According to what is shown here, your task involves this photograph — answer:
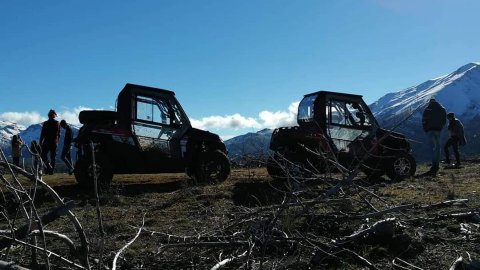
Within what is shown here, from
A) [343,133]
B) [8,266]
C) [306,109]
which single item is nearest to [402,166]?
[343,133]

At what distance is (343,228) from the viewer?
4.50 meters

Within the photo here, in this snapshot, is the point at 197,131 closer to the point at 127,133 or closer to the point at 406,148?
the point at 127,133

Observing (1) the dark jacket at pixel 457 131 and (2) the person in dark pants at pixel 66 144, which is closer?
(2) the person in dark pants at pixel 66 144

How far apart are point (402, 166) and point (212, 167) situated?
3.82 metres

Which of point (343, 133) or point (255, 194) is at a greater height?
point (343, 133)

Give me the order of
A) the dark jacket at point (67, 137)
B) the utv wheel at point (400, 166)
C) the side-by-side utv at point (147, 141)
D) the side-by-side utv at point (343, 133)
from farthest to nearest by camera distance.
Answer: the dark jacket at point (67, 137), the utv wheel at point (400, 166), the side-by-side utv at point (343, 133), the side-by-side utv at point (147, 141)

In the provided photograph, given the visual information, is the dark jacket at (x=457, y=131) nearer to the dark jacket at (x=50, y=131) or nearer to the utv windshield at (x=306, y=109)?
the utv windshield at (x=306, y=109)

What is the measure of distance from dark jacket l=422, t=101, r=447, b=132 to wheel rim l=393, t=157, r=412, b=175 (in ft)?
8.04

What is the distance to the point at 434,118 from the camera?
12055 mm

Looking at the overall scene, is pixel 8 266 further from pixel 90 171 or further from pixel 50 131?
pixel 50 131

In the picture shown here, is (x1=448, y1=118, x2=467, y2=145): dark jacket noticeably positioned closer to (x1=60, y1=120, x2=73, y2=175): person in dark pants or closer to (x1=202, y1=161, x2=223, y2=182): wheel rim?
(x1=202, y1=161, x2=223, y2=182): wheel rim

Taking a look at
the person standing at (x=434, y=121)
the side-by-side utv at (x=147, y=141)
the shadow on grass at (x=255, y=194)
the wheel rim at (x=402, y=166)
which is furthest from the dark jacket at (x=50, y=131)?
the person standing at (x=434, y=121)

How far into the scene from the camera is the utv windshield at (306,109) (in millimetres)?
10377

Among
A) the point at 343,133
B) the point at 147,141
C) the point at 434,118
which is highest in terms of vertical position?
the point at 147,141
